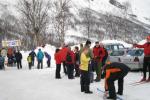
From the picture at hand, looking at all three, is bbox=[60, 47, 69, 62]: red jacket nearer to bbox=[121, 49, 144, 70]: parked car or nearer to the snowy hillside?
bbox=[121, 49, 144, 70]: parked car

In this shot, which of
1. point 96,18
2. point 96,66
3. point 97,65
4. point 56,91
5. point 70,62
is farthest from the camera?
point 96,18

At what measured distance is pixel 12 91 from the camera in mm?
16094

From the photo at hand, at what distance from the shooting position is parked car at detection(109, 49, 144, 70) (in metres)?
21.9

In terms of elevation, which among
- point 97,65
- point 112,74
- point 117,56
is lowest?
point 112,74

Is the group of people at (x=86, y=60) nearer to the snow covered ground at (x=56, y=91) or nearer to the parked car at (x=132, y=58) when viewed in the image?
the snow covered ground at (x=56, y=91)

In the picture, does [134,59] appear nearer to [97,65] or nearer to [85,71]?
[97,65]

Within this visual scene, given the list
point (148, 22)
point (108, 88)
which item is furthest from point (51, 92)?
point (148, 22)

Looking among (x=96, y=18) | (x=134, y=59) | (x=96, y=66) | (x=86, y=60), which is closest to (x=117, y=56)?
(x=134, y=59)

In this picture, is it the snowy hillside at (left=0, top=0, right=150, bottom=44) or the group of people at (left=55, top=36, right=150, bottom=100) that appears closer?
the group of people at (left=55, top=36, right=150, bottom=100)

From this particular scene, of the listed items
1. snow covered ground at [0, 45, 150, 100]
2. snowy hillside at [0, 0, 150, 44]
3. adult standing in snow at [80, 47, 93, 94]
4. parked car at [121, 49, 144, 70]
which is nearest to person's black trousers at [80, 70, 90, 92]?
adult standing in snow at [80, 47, 93, 94]

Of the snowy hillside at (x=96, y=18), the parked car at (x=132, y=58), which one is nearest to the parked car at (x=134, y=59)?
the parked car at (x=132, y=58)

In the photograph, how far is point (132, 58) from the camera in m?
22.1

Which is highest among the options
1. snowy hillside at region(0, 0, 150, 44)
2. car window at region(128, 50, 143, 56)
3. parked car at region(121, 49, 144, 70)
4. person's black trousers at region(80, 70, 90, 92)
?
snowy hillside at region(0, 0, 150, 44)

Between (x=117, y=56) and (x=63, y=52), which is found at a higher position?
(x=63, y=52)
